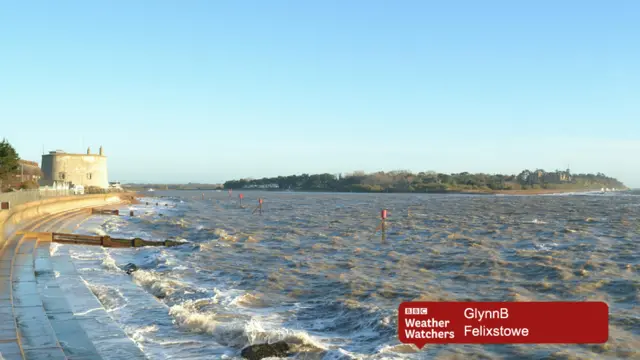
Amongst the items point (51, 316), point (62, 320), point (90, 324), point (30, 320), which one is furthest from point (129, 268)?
point (30, 320)

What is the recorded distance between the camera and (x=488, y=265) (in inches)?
924

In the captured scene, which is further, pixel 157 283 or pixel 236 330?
pixel 157 283

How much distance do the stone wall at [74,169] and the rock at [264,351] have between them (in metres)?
89.4

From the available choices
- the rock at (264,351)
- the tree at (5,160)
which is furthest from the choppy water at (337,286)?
the tree at (5,160)

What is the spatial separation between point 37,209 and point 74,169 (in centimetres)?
6355

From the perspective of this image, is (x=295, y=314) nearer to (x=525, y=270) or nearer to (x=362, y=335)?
(x=362, y=335)

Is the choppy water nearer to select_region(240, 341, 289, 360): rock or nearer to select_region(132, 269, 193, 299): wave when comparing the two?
select_region(132, 269, 193, 299): wave

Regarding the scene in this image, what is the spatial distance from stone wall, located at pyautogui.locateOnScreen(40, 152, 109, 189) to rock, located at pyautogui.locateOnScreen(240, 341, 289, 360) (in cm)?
8943

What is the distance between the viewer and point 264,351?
1089 cm

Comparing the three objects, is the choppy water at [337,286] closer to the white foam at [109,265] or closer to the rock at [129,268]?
the white foam at [109,265]

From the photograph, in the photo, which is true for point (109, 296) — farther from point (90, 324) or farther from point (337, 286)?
point (337, 286)

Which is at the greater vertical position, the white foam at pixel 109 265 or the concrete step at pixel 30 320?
the concrete step at pixel 30 320

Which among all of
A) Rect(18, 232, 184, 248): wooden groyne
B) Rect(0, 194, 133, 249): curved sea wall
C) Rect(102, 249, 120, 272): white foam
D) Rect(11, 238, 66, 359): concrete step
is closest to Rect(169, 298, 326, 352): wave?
Rect(11, 238, 66, 359): concrete step
